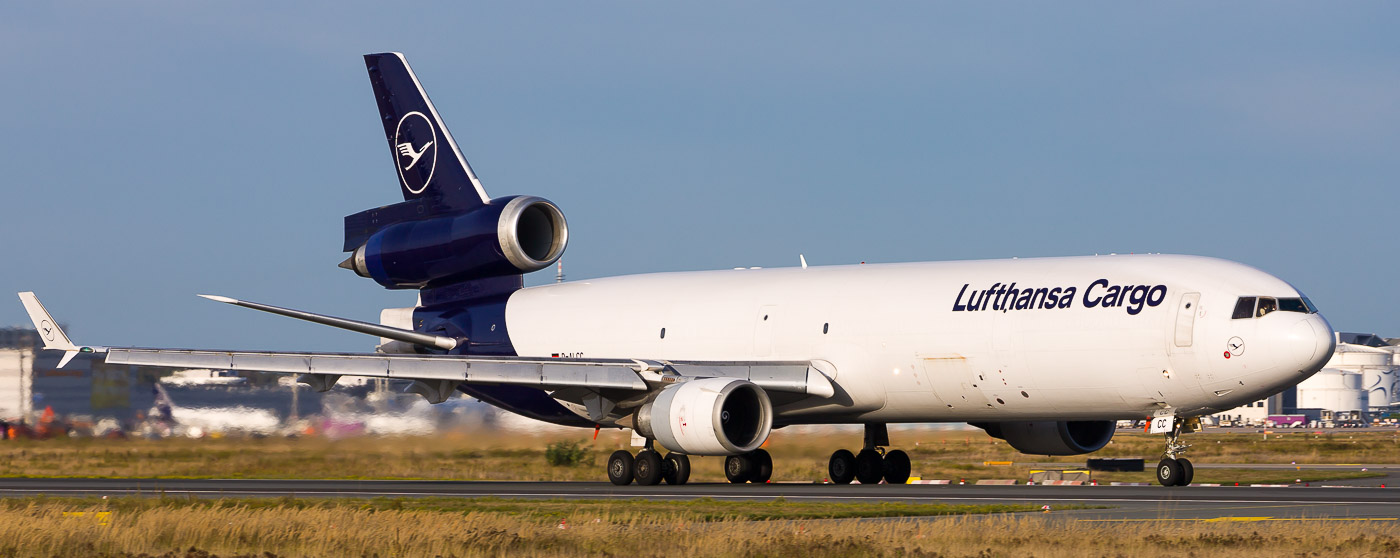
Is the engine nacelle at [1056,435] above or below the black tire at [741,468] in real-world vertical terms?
above

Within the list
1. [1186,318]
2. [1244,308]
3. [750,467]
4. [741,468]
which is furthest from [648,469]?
[1244,308]

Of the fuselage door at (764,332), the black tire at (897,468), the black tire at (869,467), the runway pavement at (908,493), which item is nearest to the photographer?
the runway pavement at (908,493)

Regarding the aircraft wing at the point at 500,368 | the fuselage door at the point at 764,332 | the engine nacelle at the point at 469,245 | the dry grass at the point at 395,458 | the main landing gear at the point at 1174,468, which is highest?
the engine nacelle at the point at 469,245

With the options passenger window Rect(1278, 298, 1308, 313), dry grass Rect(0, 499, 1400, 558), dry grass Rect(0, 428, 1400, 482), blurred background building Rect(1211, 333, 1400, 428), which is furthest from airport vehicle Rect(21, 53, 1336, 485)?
blurred background building Rect(1211, 333, 1400, 428)

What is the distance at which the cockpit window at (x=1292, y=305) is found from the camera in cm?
2408

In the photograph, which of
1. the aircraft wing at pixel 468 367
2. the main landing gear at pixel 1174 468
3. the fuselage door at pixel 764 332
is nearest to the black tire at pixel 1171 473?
the main landing gear at pixel 1174 468

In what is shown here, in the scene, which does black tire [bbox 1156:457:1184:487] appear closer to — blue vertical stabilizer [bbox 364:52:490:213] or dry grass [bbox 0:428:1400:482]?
dry grass [bbox 0:428:1400:482]

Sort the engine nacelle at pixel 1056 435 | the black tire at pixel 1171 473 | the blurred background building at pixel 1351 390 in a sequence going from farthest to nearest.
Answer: the blurred background building at pixel 1351 390 → the engine nacelle at pixel 1056 435 → the black tire at pixel 1171 473

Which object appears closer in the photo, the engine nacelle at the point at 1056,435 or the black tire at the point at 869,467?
the engine nacelle at the point at 1056,435

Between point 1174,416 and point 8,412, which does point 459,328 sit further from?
point 1174,416

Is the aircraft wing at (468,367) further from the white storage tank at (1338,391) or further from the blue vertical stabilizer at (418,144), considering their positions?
the white storage tank at (1338,391)

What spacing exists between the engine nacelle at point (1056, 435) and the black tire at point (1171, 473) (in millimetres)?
4456

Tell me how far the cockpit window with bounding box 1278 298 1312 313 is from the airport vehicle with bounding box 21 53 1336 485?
0.07ft

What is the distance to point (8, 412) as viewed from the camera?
3447cm
